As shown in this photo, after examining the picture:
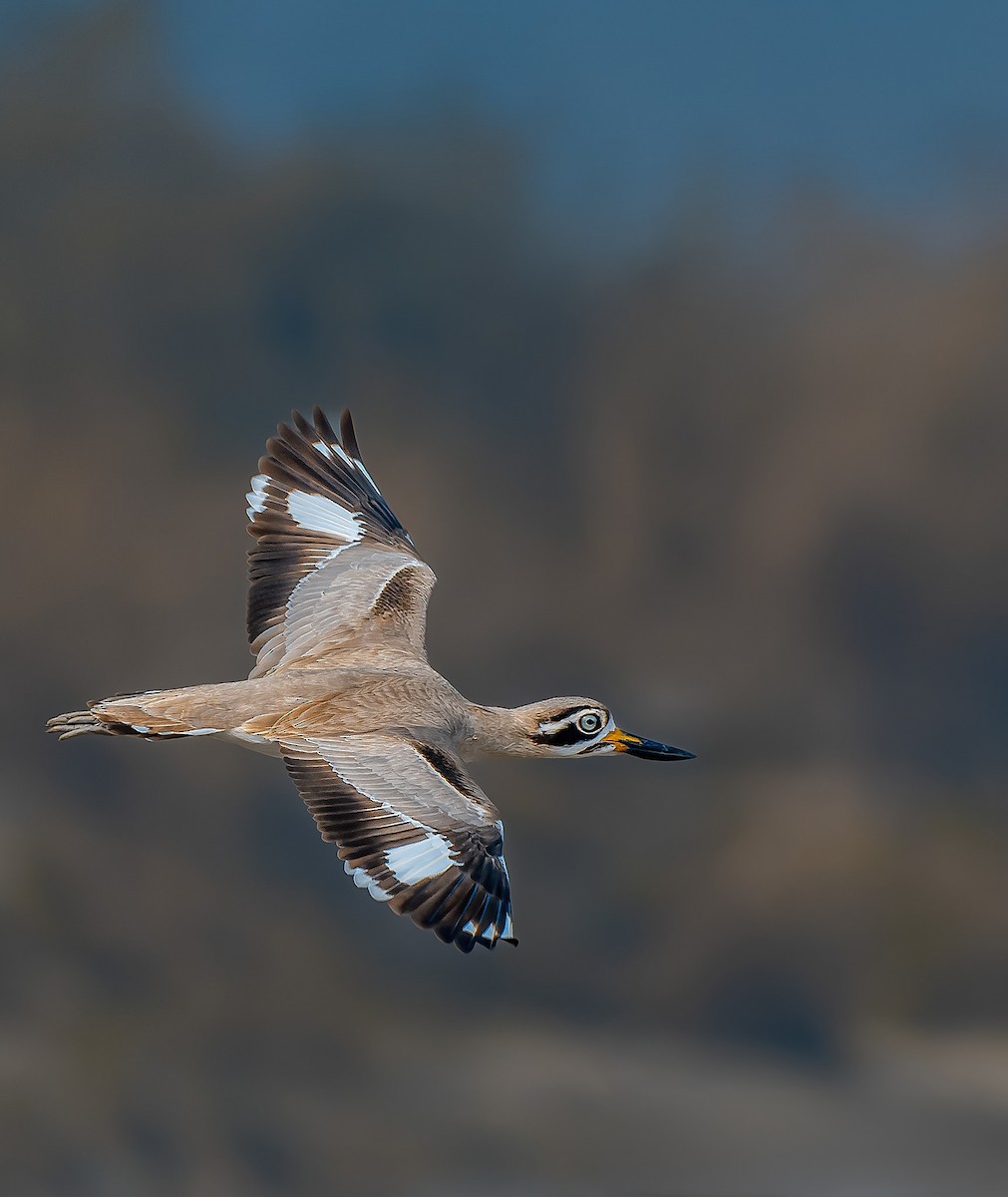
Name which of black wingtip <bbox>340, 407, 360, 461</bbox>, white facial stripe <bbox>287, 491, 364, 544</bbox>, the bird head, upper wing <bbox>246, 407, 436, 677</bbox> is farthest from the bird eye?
black wingtip <bbox>340, 407, 360, 461</bbox>

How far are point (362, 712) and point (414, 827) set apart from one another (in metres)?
1.52

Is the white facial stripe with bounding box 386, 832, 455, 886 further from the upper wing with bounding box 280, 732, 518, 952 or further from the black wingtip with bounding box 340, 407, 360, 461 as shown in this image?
the black wingtip with bounding box 340, 407, 360, 461

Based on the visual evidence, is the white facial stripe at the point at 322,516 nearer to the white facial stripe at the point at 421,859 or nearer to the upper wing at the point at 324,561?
the upper wing at the point at 324,561

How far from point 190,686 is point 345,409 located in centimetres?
525

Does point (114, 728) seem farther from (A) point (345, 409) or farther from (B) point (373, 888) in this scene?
(A) point (345, 409)

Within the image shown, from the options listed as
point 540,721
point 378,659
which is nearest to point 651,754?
point 540,721

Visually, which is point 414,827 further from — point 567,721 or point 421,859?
point 567,721

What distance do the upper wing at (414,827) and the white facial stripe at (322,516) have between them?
15.9 ft

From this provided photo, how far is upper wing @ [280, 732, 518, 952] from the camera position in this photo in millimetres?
10211

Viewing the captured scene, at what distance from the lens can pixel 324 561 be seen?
50.9 ft

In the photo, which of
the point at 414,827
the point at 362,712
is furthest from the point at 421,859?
the point at 362,712

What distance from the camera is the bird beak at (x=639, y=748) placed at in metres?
13.6

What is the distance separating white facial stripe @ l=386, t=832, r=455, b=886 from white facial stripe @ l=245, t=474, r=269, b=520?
632 centimetres

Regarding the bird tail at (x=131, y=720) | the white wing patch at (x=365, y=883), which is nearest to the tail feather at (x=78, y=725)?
the bird tail at (x=131, y=720)
